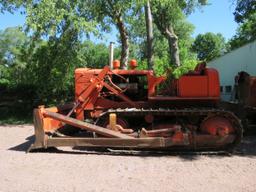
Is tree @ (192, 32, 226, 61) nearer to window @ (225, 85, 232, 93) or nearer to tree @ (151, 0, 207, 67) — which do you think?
tree @ (151, 0, 207, 67)

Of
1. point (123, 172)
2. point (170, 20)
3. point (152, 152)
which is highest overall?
point (170, 20)

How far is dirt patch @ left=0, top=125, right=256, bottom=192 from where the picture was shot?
7.60 metres

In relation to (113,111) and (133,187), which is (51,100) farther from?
(133,187)

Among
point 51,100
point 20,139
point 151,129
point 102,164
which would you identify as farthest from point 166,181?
point 51,100

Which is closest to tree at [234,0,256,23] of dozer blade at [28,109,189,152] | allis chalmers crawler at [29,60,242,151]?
allis chalmers crawler at [29,60,242,151]

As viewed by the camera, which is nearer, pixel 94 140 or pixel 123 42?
pixel 94 140

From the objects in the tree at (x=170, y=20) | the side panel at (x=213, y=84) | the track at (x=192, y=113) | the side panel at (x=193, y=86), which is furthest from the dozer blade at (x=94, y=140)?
the tree at (x=170, y=20)

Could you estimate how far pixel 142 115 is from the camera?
1106cm

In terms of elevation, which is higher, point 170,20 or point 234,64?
point 170,20

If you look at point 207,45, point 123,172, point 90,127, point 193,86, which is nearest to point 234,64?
point 193,86

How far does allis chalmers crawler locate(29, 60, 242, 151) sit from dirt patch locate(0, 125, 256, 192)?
422 millimetres

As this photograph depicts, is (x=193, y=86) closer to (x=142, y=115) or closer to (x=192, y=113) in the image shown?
(x=192, y=113)

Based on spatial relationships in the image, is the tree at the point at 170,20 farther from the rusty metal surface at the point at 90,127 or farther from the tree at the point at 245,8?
the rusty metal surface at the point at 90,127

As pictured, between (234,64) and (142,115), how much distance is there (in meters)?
12.5
